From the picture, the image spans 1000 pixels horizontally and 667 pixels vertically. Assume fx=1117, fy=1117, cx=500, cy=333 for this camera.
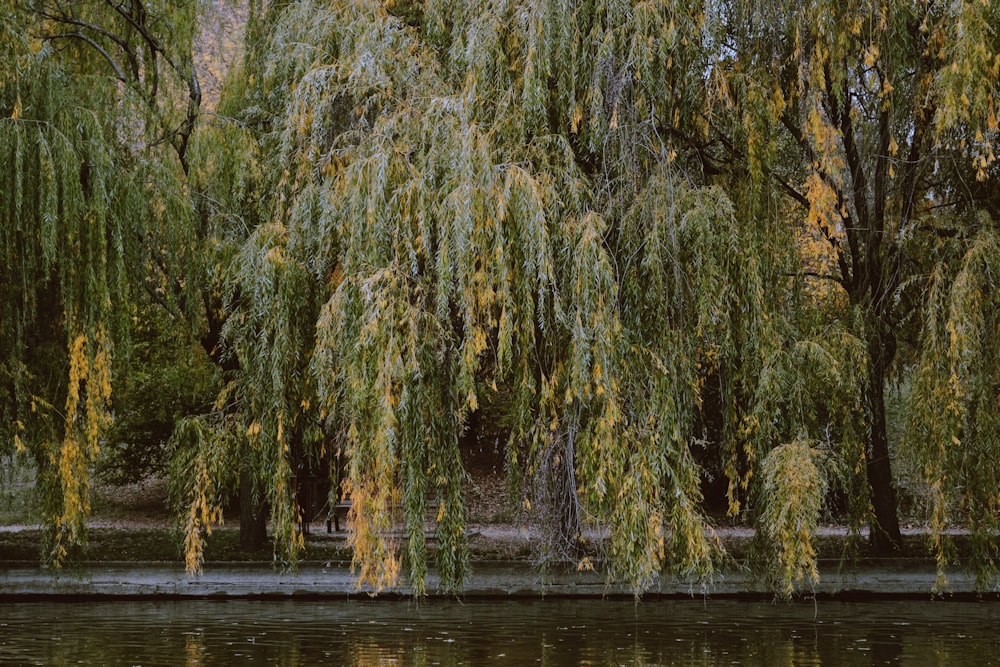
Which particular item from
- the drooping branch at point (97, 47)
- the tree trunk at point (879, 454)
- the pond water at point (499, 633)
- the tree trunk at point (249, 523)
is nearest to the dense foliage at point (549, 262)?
the tree trunk at point (879, 454)

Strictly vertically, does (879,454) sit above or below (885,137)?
below

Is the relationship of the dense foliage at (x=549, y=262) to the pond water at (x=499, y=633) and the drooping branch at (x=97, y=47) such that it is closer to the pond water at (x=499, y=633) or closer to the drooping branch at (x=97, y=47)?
the drooping branch at (x=97, y=47)

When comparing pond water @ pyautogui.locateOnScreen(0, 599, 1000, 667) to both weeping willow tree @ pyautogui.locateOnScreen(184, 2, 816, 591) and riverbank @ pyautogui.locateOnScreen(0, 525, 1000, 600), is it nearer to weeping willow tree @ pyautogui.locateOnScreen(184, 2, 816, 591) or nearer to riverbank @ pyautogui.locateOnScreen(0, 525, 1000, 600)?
riverbank @ pyautogui.locateOnScreen(0, 525, 1000, 600)

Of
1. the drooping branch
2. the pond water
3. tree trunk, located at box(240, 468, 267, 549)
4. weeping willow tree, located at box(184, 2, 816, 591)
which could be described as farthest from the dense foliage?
tree trunk, located at box(240, 468, 267, 549)

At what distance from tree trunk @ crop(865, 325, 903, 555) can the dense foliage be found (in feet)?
0.86

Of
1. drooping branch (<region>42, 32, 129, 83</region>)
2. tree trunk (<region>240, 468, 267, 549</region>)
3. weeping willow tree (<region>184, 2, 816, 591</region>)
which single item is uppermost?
drooping branch (<region>42, 32, 129, 83</region>)

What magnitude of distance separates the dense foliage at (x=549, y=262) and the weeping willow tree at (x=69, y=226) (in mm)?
36

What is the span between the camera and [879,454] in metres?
13.3

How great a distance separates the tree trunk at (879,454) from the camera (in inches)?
476

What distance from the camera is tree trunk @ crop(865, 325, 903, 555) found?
12.1 m

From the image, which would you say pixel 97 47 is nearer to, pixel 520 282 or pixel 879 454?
pixel 520 282

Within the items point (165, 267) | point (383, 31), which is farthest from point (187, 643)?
point (383, 31)

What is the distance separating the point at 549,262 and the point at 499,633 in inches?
158

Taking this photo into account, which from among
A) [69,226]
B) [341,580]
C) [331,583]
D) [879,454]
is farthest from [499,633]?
[69,226]
